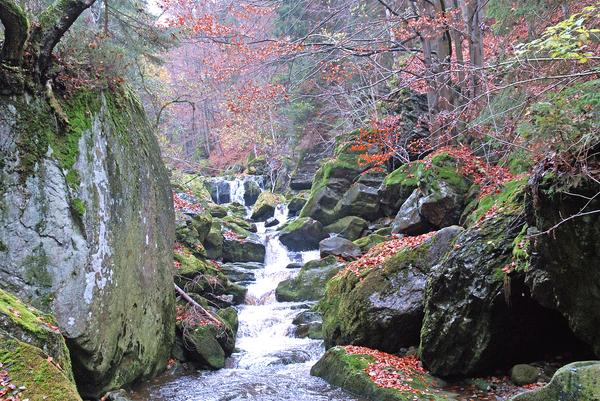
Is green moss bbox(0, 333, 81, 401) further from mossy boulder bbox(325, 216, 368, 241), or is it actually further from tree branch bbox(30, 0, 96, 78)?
mossy boulder bbox(325, 216, 368, 241)

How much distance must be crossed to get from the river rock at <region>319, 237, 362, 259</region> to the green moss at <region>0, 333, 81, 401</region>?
1192cm

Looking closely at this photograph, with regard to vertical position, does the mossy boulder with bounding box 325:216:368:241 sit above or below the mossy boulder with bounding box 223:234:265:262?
above

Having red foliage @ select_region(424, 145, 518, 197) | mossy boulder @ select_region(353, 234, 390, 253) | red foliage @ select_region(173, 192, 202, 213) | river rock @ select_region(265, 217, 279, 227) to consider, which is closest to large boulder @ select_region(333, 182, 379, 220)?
mossy boulder @ select_region(353, 234, 390, 253)

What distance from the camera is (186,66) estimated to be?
39.1 metres

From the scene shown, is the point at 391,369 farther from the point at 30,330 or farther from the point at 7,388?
the point at 7,388

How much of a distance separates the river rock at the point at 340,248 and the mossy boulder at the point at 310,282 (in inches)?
22.4

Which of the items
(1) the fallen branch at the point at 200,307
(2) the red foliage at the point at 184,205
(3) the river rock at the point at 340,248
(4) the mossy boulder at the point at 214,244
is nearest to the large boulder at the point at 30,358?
(1) the fallen branch at the point at 200,307

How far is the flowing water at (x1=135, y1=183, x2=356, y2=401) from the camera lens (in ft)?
25.2

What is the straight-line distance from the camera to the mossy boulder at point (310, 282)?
536 inches

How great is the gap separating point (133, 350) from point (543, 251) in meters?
6.32

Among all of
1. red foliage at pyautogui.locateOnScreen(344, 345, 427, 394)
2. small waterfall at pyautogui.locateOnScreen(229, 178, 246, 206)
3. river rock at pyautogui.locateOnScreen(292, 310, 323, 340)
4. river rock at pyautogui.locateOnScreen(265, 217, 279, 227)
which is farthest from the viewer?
small waterfall at pyautogui.locateOnScreen(229, 178, 246, 206)

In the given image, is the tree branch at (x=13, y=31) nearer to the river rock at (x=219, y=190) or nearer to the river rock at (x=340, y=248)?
the river rock at (x=340, y=248)

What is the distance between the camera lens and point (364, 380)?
7.06 meters

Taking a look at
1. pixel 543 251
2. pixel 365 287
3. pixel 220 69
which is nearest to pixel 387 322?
pixel 365 287
